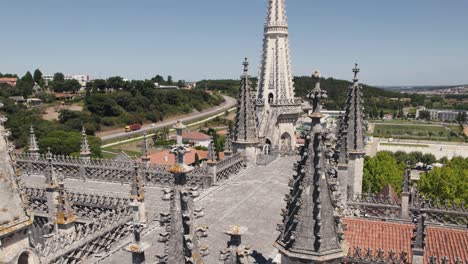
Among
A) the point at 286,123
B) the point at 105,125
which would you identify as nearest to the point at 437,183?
the point at 286,123

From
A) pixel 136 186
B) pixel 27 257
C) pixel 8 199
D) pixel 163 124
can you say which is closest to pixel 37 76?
pixel 163 124

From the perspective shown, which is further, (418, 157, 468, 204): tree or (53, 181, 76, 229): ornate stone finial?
(418, 157, 468, 204): tree

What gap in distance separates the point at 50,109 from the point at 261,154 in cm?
9421

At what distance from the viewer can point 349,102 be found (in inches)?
759

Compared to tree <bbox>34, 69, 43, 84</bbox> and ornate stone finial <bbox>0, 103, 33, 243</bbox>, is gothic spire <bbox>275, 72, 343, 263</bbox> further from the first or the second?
tree <bbox>34, 69, 43, 84</bbox>

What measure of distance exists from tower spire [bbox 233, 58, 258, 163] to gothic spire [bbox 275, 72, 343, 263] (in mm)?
15393

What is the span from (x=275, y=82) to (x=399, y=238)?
12689mm

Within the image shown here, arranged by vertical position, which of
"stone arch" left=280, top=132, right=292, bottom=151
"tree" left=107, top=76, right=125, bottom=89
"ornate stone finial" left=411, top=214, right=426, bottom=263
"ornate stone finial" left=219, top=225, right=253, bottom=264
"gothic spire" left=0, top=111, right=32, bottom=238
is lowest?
"ornate stone finial" left=411, top=214, right=426, bottom=263

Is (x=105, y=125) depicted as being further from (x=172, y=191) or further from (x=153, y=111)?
(x=172, y=191)

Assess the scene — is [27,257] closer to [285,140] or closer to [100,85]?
[285,140]

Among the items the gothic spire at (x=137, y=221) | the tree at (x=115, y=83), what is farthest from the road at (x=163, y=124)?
the gothic spire at (x=137, y=221)

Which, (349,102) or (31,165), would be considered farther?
(31,165)

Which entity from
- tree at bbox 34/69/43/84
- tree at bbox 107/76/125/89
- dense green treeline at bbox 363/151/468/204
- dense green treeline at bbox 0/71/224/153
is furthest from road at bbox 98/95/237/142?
tree at bbox 34/69/43/84

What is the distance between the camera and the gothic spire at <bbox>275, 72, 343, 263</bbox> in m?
7.60
